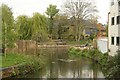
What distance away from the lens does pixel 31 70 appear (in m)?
20.2

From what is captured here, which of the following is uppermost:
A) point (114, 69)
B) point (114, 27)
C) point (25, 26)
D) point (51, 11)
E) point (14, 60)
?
point (51, 11)

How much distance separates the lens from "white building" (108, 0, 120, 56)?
23828 millimetres

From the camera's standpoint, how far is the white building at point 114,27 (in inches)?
938

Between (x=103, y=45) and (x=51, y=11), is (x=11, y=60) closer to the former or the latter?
(x=103, y=45)

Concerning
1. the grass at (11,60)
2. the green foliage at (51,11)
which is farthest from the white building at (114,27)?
the green foliage at (51,11)

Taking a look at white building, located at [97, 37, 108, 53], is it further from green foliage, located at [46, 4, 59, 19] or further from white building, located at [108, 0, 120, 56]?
green foliage, located at [46, 4, 59, 19]

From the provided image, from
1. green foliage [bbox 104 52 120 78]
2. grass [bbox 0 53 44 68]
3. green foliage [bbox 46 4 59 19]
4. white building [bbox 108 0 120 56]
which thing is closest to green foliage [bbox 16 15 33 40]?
grass [bbox 0 53 44 68]

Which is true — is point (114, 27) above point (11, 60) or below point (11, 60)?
above

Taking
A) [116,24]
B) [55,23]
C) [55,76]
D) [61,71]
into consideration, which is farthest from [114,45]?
[55,23]

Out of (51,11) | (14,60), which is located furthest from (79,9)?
(14,60)

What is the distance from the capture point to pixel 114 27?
24.9 m

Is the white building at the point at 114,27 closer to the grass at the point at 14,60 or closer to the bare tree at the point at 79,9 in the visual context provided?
the grass at the point at 14,60

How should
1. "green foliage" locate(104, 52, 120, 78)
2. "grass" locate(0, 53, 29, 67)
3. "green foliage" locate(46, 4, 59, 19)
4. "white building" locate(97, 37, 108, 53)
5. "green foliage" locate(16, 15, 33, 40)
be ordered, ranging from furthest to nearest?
"green foliage" locate(46, 4, 59, 19) < "green foliage" locate(16, 15, 33, 40) < "white building" locate(97, 37, 108, 53) < "grass" locate(0, 53, 29, 67) < "green foliage" locate(104, 52, 120, 78)

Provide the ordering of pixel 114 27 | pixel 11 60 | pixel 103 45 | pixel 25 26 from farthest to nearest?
pixel 25 26
pixel 103 45
pixel 114 27
pixel 11 60
